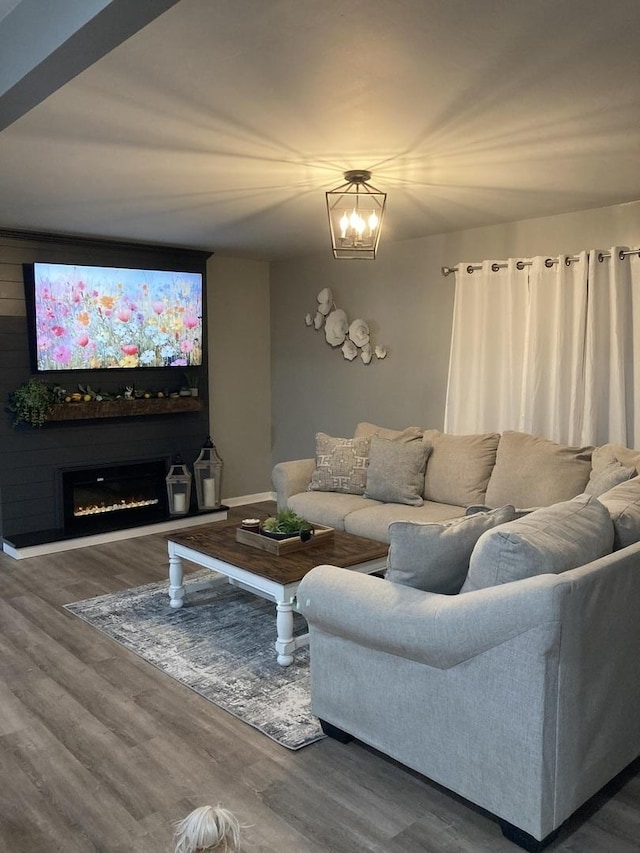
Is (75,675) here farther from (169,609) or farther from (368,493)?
(368,493)

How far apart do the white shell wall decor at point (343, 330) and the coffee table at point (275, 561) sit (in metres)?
2.41

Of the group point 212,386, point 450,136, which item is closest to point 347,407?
point 212,386

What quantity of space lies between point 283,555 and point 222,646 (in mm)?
561

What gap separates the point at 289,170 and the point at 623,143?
1.57 meters

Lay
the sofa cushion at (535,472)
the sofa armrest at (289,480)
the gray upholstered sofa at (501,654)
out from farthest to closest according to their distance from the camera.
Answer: the sofa armrest at (289,480) → the sofa cushion at (535,472) → the gray upholstered sofa at (501,654)

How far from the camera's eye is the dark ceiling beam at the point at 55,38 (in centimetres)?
171

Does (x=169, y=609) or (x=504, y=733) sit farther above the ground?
(x=504, y=733)

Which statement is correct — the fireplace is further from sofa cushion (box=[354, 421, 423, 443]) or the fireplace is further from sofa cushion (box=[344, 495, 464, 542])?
sofa cushion (box=[344, 495, 464, 542])

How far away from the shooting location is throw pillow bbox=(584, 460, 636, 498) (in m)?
3.45

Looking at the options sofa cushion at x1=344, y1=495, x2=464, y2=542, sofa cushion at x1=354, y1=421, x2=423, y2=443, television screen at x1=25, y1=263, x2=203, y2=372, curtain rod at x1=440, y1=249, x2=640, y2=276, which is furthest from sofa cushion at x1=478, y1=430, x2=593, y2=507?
television screen at x1=25, y1=263, x2=203, y2=372

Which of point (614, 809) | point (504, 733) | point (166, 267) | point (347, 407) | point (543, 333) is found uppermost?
point (166, 267)

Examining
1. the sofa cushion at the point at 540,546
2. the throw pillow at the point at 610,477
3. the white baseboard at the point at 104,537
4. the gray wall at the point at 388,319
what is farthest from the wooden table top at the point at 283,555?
the gray wall at the point at 388,319

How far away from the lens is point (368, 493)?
5043 mm

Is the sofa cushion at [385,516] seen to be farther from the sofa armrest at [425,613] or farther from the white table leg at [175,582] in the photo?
the sofa armrest at [425,613]
